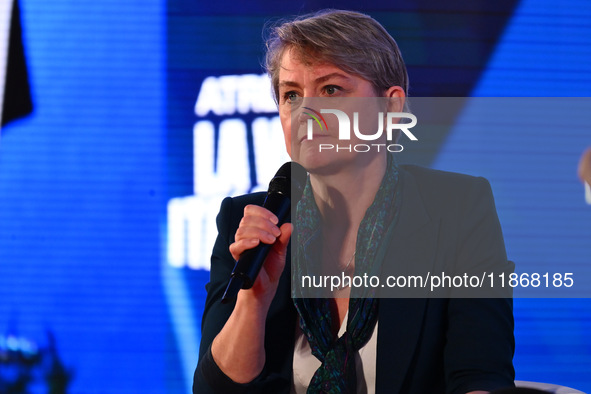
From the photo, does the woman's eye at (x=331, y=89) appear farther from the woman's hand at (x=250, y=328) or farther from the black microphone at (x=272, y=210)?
the woman's hand at (x=250, y=328)

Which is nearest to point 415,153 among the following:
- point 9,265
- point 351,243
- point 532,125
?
point 532,125

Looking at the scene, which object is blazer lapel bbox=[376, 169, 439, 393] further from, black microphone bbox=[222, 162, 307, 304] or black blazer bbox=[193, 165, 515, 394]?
black microphone bbox=[222, 162, 307, 304]

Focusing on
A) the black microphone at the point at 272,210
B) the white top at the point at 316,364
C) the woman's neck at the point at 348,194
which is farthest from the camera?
the woman's neck at the point at 348,194

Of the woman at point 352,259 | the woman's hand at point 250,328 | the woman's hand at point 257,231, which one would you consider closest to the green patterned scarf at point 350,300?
the woman at point 352,259

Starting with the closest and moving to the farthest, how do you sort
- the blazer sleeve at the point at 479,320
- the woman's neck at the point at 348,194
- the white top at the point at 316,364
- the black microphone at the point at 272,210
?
the black microphone at the point at 272,210 → the blazer sleeve at the point at 479,320 → the white top at the point at 316,364 → the woman's neck at the point at 348,194

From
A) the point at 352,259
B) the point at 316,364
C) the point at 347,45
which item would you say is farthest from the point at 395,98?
the point at 316,364

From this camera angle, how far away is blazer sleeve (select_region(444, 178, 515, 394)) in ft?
3.64

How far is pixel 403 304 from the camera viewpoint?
3.99 ft

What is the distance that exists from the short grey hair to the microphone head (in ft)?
0.74

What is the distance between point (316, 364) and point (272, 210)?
377 millimetres

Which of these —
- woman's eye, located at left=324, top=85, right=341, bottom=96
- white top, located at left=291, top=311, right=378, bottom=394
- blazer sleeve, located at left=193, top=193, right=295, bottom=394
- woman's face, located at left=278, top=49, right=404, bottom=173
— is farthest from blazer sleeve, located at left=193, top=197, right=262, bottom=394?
woman's eye, located at left=324, top=85, right=341, bottom=96

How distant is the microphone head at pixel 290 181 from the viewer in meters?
1.13

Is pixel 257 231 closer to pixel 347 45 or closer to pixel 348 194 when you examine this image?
pixel 348 194

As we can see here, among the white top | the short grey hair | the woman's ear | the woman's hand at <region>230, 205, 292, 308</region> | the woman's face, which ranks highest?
the short grey hair
